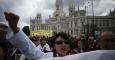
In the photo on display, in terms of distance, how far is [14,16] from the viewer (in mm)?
2482

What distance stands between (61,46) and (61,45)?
0.9 inches

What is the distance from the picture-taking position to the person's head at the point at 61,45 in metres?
3.21

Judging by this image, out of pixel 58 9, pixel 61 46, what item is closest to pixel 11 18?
pixel 61 46

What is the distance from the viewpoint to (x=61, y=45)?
3.34 metres

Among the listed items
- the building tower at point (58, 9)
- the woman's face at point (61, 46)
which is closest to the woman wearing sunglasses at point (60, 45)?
the woman's face at point (61, 46)

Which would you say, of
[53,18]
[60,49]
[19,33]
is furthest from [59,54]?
[53,18]

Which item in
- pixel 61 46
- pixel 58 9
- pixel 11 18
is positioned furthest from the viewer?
pixel 58 9

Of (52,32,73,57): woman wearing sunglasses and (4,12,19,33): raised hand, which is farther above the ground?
(4,12,19,33): raised hand

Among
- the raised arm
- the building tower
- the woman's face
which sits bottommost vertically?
the building tower

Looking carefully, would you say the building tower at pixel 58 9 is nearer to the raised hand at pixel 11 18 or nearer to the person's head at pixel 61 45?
the person's head at pixel 61 45

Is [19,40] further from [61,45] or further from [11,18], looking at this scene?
[61,45]

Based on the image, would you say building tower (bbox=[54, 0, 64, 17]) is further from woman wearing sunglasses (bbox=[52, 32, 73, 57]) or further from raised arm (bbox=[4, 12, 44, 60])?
raised arm (bbox=[4, 12, 44, 60])

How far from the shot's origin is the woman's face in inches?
Answer: 126

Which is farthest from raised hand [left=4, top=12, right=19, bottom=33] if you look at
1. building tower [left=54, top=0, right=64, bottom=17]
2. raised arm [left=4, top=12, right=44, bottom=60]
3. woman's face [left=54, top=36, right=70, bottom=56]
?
building tower [left=54, top=0, right=64, bottom=17]
